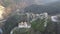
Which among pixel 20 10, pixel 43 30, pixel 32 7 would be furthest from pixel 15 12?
pixel 43 30

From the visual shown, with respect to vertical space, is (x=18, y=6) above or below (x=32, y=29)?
above

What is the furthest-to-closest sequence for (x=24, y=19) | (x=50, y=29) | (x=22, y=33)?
(x=24, y=19), (x=22, y=33), (x=50, y=29)

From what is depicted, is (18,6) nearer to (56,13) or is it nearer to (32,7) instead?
(32,7)

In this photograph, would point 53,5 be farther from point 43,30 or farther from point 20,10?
point 43,30

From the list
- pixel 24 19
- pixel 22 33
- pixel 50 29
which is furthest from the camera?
pixel 24 19

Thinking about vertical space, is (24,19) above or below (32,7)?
below

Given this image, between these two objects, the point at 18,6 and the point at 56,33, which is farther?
the point at 18,6

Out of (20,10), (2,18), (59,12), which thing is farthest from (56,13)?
(2,18)

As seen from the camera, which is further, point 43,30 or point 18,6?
point 18,6

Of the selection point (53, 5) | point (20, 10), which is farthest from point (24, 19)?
point (53, 5)
